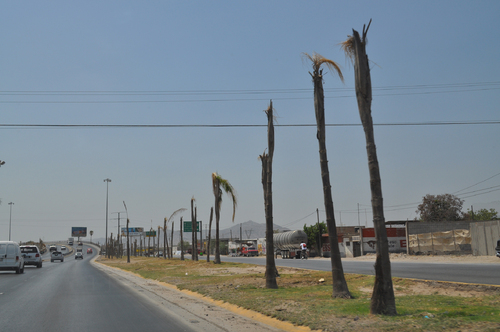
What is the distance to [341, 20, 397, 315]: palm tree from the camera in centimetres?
908

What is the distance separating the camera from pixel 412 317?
28.4 ft

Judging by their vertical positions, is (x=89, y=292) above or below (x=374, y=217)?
below

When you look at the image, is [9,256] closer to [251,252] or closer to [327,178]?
[327,178]

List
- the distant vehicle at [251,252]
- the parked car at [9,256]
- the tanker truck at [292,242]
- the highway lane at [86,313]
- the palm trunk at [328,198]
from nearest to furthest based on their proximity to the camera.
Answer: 1. the highway lane at [86,313]
2. the palm trunk at [328,198]
3. the parked car at [9,256]
4. the tanker truck at [292,242]
5. the distant vehicle at [251,252]

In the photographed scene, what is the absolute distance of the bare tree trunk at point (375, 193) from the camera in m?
9.07

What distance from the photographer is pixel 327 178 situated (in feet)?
42.4

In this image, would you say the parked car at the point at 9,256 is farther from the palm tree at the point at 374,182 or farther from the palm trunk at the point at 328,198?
the palm tree at the point at 374,182

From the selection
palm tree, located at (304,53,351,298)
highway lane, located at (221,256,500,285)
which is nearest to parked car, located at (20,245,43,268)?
highway lane, located at (221,256,500,285)

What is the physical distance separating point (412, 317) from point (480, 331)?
1622 mm

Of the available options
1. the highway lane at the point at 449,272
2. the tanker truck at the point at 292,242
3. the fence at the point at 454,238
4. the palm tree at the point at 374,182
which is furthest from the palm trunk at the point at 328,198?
the tanker truck at the point at 292,242

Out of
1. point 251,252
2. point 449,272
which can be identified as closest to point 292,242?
point 251,252

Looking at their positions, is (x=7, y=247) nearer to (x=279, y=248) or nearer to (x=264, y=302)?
(x=264, y=302)

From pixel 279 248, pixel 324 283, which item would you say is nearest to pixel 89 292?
pixel 324 283

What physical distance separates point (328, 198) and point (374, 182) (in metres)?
3.31
